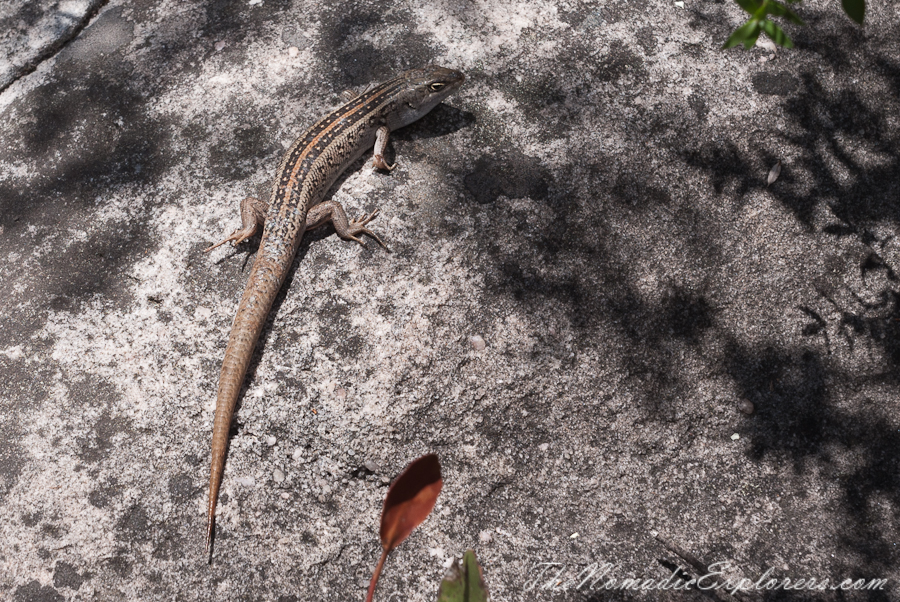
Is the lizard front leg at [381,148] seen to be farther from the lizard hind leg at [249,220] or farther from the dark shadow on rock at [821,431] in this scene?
the dark shadow on rock at [821,431]

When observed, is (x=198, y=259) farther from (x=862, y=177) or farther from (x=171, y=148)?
(x=862, y=177)

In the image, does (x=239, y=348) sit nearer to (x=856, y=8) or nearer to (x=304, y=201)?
(x=304, y=201)

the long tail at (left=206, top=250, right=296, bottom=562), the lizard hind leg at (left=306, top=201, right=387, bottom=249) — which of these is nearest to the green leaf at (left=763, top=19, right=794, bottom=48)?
the lizard hind leg at (left=306, top=201, right=387, bottom=249)

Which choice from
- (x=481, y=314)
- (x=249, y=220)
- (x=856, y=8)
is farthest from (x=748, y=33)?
(x=249, y=220)

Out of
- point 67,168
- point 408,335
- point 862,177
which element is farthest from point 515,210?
point 67,168

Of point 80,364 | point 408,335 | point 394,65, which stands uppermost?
point 394,65

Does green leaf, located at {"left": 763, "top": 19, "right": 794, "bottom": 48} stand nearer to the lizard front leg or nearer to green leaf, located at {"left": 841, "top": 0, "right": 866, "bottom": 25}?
green leaf, located at {"left": 841, "top": 0, "right": 866, "bottom": 25}
